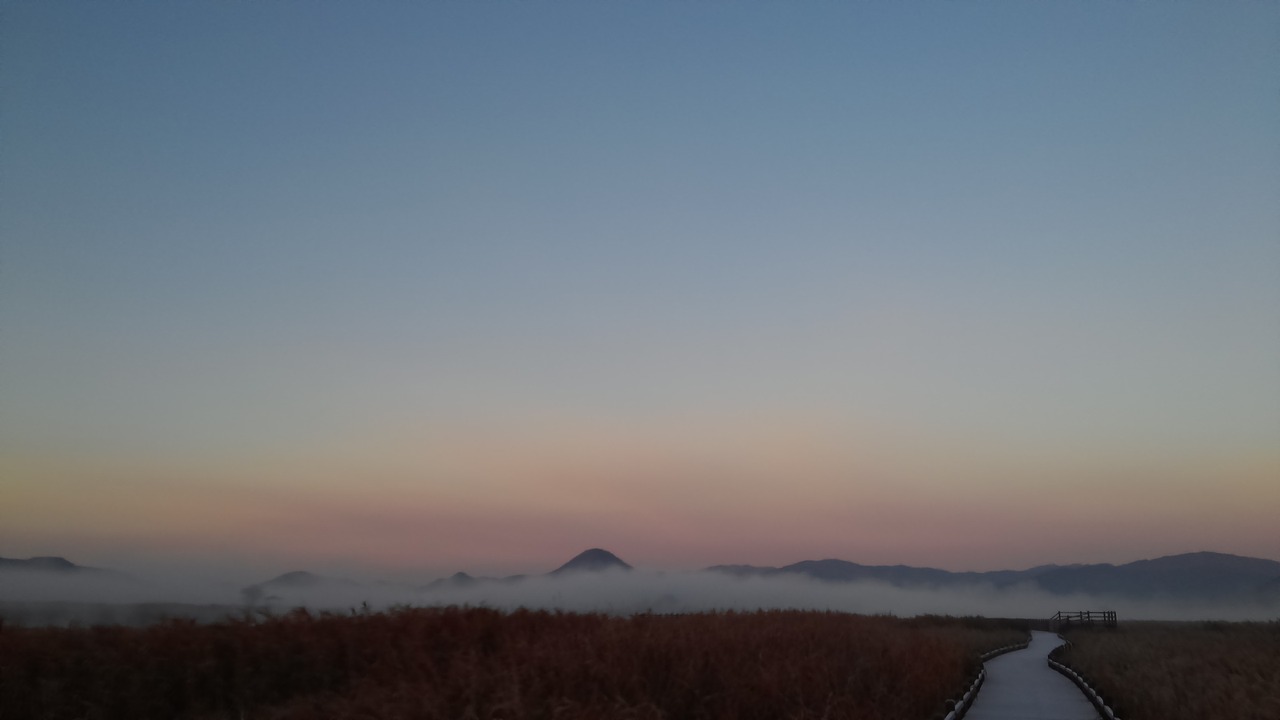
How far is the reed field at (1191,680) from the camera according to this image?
53.0 feet

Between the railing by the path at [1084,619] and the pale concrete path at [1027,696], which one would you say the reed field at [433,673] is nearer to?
the pale concrete path at [1027,696]

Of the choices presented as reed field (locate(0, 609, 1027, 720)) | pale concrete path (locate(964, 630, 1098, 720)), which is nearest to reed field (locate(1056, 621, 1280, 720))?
pale concrete path (locate(964, 630, 1098, 720))

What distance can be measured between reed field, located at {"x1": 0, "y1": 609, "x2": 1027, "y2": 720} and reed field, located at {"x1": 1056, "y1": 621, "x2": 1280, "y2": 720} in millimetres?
4006

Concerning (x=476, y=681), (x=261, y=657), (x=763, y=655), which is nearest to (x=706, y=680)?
(x=763, y=655)

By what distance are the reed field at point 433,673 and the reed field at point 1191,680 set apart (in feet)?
13.1

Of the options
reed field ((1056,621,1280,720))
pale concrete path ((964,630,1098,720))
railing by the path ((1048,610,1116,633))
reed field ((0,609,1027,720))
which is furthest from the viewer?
railing by the path ((1048,610,1116,633))

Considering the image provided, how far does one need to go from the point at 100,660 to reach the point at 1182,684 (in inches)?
805

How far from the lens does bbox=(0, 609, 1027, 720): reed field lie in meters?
12.9

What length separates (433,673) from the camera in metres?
13.8

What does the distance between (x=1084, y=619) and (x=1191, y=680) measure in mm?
49284

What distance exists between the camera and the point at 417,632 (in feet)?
53.9

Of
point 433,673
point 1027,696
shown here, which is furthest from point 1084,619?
point 433,673

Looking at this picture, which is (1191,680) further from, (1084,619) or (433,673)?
(1084,619)

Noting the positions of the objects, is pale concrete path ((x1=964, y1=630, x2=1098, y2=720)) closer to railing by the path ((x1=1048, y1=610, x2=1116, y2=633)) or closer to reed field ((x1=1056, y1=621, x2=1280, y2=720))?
reed field ((x1=1056, y1=621, x2=1280, y2=720))
